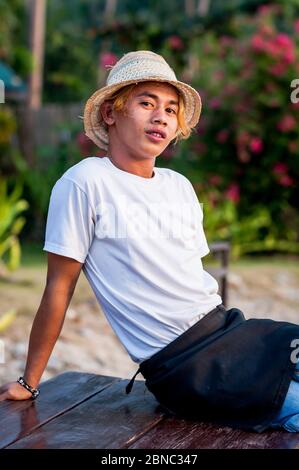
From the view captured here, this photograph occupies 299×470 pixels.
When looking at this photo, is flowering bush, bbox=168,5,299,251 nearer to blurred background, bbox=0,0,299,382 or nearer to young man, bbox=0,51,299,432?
blurred background, bbox=0,0,299,382

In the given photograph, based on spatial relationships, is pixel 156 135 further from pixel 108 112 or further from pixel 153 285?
pixel 153 285

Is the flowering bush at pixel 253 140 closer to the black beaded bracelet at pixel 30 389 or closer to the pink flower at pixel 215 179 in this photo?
the pink flower at pixel 215 179

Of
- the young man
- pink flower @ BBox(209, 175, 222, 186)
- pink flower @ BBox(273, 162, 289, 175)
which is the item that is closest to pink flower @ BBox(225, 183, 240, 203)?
pink flower @ BBox(209, 175, 222, 186)

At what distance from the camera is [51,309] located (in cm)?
239

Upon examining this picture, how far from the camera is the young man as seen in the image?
2.27 metres

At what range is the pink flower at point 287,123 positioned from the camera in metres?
9.48

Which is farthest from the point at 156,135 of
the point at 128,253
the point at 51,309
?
the point at 51,309

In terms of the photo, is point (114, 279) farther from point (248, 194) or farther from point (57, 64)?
point (57, 64)

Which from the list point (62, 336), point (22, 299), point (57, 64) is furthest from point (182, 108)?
point (57, 64)

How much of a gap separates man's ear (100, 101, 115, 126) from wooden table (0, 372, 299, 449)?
0.77m

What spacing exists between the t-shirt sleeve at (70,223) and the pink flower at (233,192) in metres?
7.49

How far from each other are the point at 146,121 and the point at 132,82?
109 mm

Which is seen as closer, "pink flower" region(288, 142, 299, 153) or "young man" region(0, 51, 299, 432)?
"young man" region(0, 51, 299, 432)
